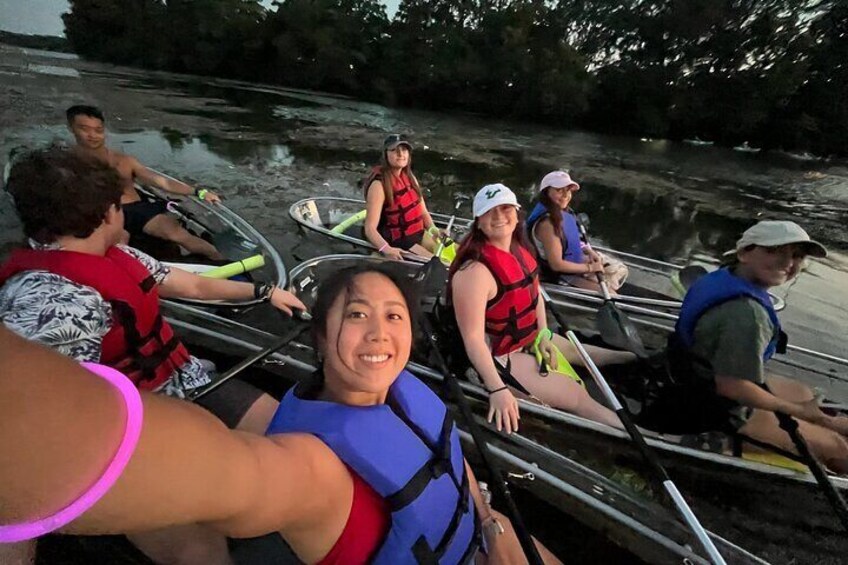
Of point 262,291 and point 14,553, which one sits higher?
point 262,291

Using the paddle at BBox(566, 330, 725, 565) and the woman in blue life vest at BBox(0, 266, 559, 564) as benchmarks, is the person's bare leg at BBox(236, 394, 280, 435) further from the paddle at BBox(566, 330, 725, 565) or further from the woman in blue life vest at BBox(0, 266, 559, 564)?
the paddle at BBox(566, 330, 725, 565)

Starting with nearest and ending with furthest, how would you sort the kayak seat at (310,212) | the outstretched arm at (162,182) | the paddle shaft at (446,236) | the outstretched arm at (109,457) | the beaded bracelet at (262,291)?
the outstretched arm at (109,457) < the beaded bracelet at (262,291) < the paddle shaft at (446,236) < the outstretched arm at (162,182) < the kayak seat at (310,212)

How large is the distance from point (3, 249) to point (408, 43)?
3757 centimetres

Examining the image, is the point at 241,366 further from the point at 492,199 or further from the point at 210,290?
the point at 492,199

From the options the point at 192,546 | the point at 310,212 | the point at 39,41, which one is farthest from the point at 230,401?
the point at 39,41

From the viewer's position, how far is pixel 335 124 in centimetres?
2073

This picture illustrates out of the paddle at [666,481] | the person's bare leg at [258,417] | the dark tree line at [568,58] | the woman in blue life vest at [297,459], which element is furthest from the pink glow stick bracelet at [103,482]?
the dark tree line at [568,58]

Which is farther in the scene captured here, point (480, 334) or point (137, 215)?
point (137, 215)

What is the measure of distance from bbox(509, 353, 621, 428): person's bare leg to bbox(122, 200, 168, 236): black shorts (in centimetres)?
470

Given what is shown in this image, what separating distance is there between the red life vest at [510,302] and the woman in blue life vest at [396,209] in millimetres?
2289

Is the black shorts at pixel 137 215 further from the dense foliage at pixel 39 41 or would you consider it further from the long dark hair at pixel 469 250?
the dense foliage at pixel 39 41

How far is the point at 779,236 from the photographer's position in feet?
8.22

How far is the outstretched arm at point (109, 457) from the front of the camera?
1.63 feet

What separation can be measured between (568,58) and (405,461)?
3685cm
